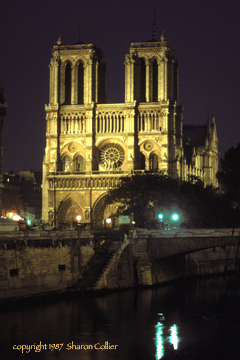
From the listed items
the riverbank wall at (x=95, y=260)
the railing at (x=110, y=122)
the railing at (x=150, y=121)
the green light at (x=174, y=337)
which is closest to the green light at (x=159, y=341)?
the green light at (x=174, y=337)

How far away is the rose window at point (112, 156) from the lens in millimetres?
117875

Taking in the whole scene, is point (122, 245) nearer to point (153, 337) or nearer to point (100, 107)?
point (153, 337)

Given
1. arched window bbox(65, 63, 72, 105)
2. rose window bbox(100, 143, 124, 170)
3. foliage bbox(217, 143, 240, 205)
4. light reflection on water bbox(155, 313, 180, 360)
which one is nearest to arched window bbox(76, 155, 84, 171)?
rose window bbox(100, 143, 124, 170)

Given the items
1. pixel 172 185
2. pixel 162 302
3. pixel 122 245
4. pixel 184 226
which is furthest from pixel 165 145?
pixel 162 302

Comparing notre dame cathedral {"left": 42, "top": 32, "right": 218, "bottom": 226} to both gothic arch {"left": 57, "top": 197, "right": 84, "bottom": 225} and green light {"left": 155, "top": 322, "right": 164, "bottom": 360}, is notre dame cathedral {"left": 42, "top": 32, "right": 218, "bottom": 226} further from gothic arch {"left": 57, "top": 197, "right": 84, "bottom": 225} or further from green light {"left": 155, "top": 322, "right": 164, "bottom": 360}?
green light {"left": 155, "top": 322, "right": 164, "bottom": 360}

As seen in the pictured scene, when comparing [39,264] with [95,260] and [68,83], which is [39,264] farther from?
[68,83]

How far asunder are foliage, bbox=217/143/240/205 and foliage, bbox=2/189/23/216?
52738mm

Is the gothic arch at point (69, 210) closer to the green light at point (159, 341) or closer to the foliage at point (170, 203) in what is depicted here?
the foliage at point (170, 203)

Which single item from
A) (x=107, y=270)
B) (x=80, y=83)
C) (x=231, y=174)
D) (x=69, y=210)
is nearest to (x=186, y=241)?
(x=107, y=270)

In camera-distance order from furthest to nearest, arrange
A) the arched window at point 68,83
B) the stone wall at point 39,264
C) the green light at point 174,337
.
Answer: the arched window at point 68,83, the stone wall at point 39,264, the green light at point 174,337

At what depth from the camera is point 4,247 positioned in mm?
54562

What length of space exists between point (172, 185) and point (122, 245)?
31707 mm

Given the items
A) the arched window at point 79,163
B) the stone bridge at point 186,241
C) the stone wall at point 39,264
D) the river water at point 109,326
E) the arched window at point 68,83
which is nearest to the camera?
the river water at point 109,326

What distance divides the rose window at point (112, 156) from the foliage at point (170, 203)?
56.3 feet
